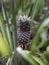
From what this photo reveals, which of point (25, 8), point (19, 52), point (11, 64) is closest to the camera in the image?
point (19, 52)

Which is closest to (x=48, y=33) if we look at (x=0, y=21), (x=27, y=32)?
(x=27, y=32)

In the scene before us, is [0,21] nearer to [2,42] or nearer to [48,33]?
[2,42]

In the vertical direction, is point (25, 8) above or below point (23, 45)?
above

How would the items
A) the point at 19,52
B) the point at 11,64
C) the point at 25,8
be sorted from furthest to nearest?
the point at 25,8, the point at 11,64, the point at 19,52

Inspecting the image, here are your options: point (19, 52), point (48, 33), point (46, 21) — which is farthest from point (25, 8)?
point (19, 52)

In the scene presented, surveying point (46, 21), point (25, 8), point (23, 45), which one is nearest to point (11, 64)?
point (23, 45)

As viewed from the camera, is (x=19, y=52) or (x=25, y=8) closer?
(x=19, y=52)

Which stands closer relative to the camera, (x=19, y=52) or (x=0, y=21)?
(x=19, y=52)

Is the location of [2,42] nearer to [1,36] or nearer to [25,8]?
[1,36]

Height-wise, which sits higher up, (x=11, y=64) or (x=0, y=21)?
(x=0, y=21)
